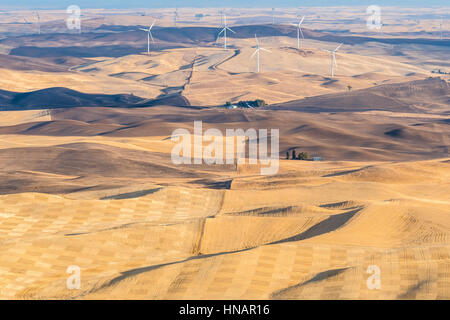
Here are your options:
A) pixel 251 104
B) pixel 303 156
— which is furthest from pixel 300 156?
pixel 251 104

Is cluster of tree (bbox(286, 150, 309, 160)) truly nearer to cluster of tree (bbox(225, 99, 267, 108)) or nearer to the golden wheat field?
the golden wheat field

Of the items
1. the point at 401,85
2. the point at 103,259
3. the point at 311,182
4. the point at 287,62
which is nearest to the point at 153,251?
the point at 103,259

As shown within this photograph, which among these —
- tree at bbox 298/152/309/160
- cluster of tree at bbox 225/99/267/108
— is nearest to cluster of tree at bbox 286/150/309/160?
tree at bbox 298/152/309/160

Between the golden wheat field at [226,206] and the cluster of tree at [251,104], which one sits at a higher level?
the golden wheat field at [226,206]

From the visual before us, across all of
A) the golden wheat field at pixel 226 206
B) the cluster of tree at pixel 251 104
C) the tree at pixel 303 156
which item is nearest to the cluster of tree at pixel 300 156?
the tree at pixel 303 156

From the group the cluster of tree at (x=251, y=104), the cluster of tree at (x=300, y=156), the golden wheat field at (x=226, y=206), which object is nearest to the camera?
the golden wheat field at (x=226, y=206)

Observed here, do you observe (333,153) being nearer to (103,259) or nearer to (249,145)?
(249,145)

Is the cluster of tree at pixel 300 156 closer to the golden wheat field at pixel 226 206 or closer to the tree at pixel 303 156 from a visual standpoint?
the tree at pixel 303 156

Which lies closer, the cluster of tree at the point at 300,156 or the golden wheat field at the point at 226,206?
the golden wheat field at the point at 226,206

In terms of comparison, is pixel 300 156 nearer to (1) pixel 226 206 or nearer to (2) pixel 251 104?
(1) pixel 226 206

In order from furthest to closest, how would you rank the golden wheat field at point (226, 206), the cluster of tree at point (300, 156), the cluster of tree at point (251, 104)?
the cluster of tree at point (251, 104) → the cluster of tree at point (300, 156) → the golden wheat field at point (226, 206)
